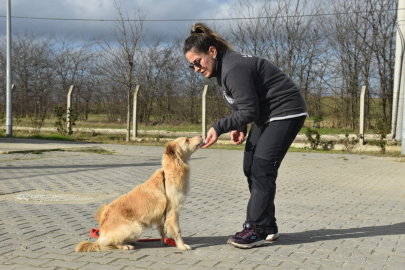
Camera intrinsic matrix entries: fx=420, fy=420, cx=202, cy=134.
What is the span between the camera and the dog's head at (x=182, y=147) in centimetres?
383

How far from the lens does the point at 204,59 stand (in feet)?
12.6

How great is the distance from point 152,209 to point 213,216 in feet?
6.19

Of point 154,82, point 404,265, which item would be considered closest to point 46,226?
point 404,265

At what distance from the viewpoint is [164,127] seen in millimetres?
23406

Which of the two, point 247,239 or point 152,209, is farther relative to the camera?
point 247,239

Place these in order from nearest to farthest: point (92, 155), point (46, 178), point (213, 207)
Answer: point (213, 207) → point (46, 178) → point (92, 155)

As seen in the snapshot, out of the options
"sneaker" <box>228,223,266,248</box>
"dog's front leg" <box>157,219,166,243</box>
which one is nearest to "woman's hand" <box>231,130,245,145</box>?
"sneaker" <box>228,223,266,248</box>

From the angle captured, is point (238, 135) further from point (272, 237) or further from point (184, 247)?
point (184, 247)

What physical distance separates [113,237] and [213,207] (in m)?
2.57

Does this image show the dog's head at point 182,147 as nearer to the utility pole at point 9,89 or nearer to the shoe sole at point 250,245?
the shoe sole at point 250,245

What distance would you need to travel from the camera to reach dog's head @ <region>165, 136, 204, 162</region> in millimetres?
3834

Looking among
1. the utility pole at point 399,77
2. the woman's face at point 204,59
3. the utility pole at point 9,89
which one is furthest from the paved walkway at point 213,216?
the utility pole at point 9,89

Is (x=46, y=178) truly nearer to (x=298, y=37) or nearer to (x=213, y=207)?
(x=213, y=207)

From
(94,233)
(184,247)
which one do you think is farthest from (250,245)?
(94,233)
